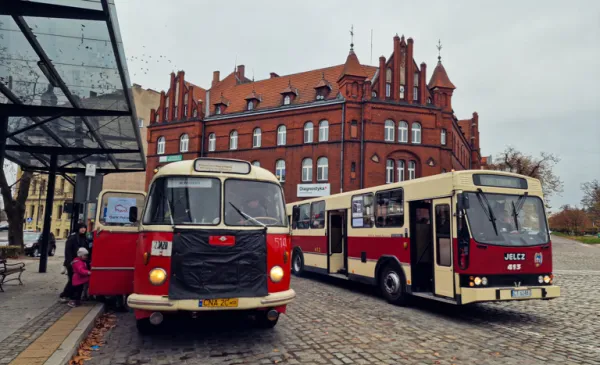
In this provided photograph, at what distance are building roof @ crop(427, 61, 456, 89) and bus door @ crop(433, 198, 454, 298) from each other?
108 ft

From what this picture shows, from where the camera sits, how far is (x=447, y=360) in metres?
6.13

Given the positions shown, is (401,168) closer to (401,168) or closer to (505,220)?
(401,168)

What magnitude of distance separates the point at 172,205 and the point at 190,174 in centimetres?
54

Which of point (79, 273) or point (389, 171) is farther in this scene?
point (389, 171)

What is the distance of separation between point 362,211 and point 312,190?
25.1 meters

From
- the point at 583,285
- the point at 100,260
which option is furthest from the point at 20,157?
the point at 583,285

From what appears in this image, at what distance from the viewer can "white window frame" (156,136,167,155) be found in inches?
1852

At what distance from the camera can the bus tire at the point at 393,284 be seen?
34.6 ft

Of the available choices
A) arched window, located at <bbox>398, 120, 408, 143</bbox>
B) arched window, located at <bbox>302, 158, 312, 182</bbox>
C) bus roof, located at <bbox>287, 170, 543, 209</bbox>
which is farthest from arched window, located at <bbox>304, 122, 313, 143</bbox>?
bus roof, located at <bbox>287, 170, 543, 209</bbox>

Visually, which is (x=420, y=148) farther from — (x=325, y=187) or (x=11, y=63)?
(x=11, y=63)

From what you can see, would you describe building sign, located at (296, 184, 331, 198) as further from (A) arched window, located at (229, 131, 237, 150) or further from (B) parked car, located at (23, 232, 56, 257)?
(B) parked car, located at (23, 232, 56, 257)

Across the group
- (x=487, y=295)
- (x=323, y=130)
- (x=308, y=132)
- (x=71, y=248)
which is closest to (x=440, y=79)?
(x=323, y=130)

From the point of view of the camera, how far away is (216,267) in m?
6.37

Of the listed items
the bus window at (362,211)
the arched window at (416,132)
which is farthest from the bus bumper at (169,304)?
the arched window at (416,132)
